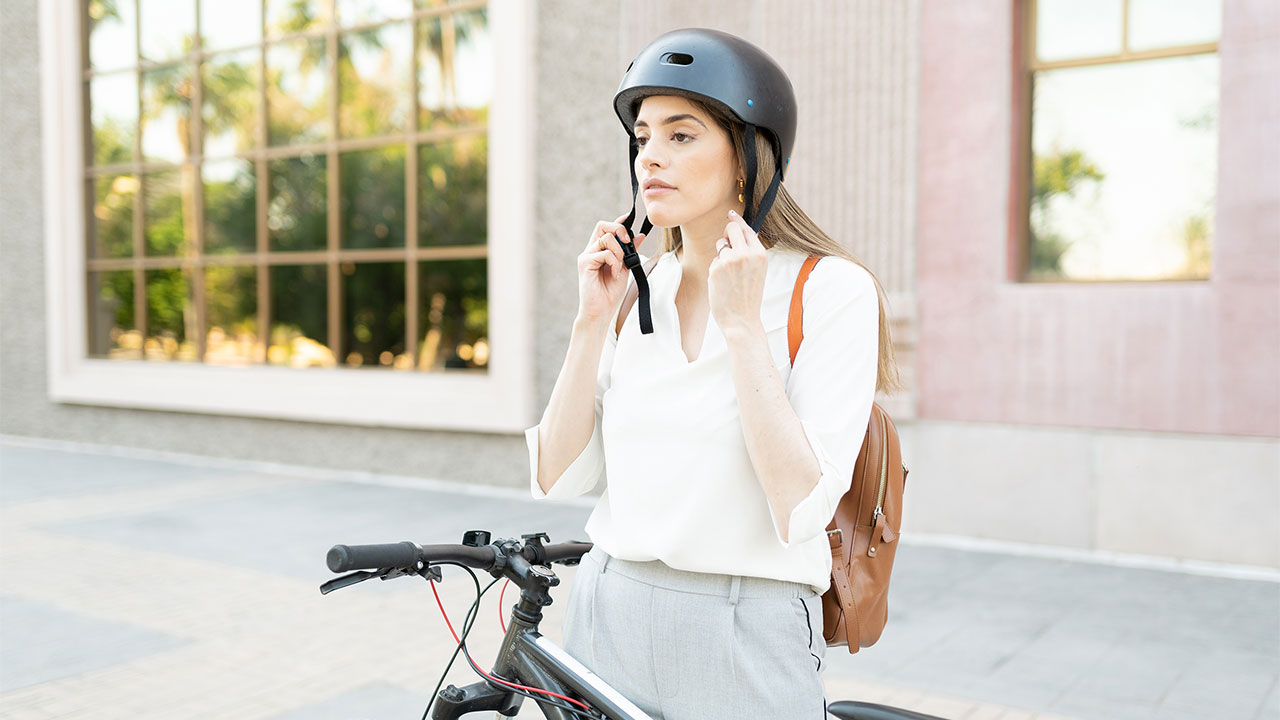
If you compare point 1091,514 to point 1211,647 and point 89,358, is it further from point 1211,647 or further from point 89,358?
point 89,358

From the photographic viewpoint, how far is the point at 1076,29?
7.00m

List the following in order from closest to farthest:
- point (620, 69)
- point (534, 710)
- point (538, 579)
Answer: point (538, 579), point (534, 710), point (620, 69)

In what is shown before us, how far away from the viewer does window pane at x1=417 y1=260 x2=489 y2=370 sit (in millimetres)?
9562

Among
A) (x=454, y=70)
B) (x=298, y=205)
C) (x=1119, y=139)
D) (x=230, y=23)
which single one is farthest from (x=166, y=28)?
(x=1119, y=139)

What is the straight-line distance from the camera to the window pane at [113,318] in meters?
12.1

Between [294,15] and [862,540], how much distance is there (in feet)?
33.2

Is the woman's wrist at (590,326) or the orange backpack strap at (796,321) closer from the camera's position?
the orange backpack strap at (796,321)

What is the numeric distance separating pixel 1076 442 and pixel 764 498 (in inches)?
222

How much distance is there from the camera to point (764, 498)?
1658mm

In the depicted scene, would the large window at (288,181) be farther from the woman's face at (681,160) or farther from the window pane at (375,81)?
the woman's face at (681,160)

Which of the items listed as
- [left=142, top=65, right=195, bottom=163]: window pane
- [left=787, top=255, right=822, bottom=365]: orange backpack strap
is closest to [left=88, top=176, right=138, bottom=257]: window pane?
[left=142, top=65, right=195, bottom=163]: window pane

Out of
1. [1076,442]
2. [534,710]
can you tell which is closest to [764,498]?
[534,710]

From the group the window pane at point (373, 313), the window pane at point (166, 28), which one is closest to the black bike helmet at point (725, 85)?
the window pane at point (373, 313)

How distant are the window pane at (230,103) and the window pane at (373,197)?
1.34 meters
